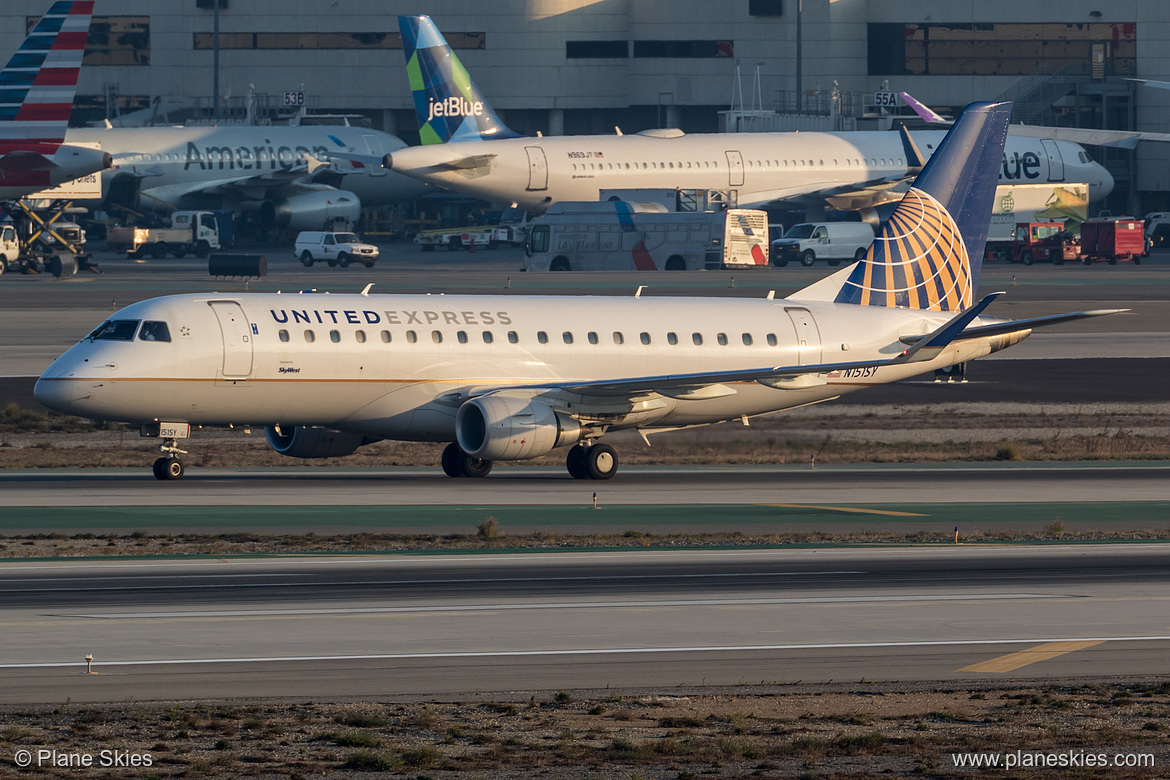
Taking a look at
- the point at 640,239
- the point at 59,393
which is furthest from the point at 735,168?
the point at 59,393

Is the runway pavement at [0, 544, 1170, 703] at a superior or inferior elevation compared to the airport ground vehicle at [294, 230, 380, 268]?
inferior

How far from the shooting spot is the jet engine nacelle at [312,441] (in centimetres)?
3769

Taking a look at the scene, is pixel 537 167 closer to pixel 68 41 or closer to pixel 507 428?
pixel 68 41

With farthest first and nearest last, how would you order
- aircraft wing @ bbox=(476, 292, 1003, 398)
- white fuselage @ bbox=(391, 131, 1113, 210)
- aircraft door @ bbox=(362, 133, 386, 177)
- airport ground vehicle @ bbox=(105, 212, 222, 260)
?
1. aircraft door @ bbox=(362, 133, 386, 177)
2. airport ground vehicle @ bbox=(105, 212, 222, 260)
3. white fuselage @ bbox=(391, 131, 1113, 210)
4. aircraft wing @ bbox=(476, 292, 1003, 398)

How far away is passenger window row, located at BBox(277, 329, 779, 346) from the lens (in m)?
36.3

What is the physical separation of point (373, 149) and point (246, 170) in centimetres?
1052

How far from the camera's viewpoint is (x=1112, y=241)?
387ft

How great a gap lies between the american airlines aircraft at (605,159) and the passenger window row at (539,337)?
68767 mm

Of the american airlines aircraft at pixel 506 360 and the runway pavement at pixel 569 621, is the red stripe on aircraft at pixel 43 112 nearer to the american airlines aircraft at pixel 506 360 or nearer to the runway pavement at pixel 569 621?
the american airlines aircraft at pixel 506 360

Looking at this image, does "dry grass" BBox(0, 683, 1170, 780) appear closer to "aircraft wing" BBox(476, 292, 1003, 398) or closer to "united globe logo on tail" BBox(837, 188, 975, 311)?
"aircraft wing" BBox(476, 292, 1003, 398)

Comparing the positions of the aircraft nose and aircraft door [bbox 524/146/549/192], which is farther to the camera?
aircraft door [bbox 524/146/549/192]

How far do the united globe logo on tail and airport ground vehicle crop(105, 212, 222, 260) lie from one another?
8617cm

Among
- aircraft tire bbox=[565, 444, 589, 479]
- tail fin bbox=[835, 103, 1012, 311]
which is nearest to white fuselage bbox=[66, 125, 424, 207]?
tail fin bbox=[835, 103, 1012, 311]

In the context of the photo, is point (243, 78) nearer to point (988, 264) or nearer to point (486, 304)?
point (988, 264)
